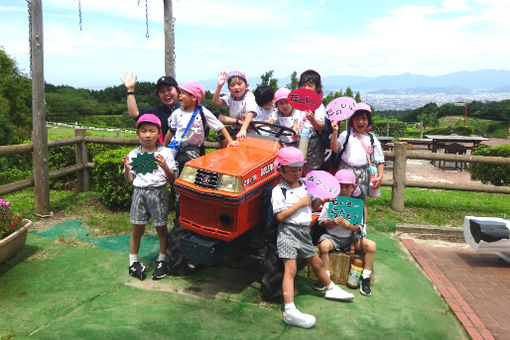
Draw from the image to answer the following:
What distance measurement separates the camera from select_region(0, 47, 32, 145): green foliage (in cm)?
4597

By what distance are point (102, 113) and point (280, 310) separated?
2400 inches

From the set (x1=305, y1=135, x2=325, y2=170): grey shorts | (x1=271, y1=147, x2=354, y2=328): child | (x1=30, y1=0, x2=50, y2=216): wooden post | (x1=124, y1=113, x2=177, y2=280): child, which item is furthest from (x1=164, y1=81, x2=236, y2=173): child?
(x1=30, y1=0, x2=50, y2=216): wooden post

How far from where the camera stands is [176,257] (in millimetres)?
4008

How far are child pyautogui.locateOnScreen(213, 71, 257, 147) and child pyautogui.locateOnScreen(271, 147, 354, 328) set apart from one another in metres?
1.13

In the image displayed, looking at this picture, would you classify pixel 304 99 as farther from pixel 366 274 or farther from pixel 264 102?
pixel 366 274

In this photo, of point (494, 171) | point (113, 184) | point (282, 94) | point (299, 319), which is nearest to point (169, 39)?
point (113, 184)

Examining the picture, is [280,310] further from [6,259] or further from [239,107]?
[6,259]

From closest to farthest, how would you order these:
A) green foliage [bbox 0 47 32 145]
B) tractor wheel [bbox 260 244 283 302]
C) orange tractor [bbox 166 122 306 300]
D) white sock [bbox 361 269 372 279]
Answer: orange tractor [bbox 166 122 306 300]
tractor wheel [bbox 260 244 283 302]
white sock [bbox 361 269 372 279]
green foliage [bbox 0 47 32 145]

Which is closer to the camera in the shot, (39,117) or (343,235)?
(343,235)

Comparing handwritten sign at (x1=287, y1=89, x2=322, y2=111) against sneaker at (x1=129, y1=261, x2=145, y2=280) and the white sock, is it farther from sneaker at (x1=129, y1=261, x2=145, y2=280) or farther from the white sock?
sneaker at (x1=129, y1=261, x2=145, y2=280)

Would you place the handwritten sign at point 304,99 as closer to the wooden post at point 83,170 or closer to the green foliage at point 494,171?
the wooden post at point 83,170

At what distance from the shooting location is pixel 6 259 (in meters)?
4.27

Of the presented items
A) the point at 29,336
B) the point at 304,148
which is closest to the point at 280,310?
the point at 304,148

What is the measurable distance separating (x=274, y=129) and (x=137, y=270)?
6.82 ft
